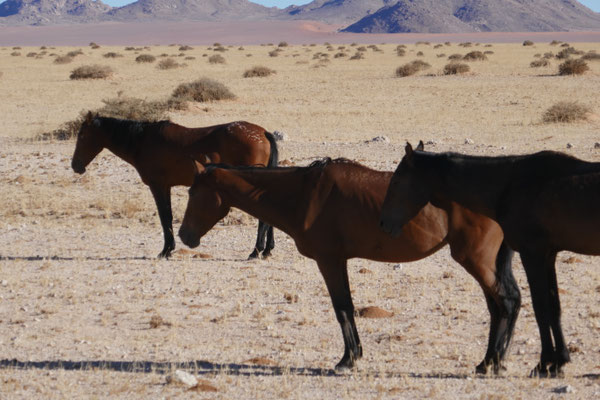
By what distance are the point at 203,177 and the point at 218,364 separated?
5.25ft

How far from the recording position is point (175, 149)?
37.6ft

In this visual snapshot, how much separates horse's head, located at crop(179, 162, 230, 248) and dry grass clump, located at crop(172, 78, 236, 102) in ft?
74.6

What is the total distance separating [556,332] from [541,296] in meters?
0.38

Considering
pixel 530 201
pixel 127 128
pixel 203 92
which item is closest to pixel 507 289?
pixel 530 201

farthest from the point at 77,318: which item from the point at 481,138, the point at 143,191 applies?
the point at 481,138

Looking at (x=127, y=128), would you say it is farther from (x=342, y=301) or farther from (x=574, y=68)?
(x=574, y=68)

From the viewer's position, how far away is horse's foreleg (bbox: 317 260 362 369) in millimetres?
6781

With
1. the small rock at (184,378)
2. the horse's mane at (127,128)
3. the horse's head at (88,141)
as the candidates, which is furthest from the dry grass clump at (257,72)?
the small rock at (184,378)

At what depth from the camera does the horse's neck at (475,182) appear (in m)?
6.39

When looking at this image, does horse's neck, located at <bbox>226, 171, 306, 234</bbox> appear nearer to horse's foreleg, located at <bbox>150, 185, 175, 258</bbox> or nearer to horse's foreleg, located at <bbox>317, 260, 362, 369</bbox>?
horse's foreleg, located at <bbox>317, 260, 362, 369</bbox>

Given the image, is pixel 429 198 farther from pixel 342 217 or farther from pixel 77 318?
pixel 77 318

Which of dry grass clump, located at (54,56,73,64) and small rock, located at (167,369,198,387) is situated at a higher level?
small rock, located at (167,369,198,387)

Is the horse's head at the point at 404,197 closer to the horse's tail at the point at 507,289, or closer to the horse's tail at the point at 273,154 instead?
the horse's tail at the point at 507,289

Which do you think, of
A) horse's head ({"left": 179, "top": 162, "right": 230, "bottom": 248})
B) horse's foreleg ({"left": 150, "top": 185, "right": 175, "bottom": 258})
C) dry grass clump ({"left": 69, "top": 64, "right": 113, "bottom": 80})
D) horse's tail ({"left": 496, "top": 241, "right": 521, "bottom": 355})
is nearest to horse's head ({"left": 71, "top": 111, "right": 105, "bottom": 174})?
horse's foreleg ({"left": 150, "top": 185, "right": 175, "bottom": 258})
